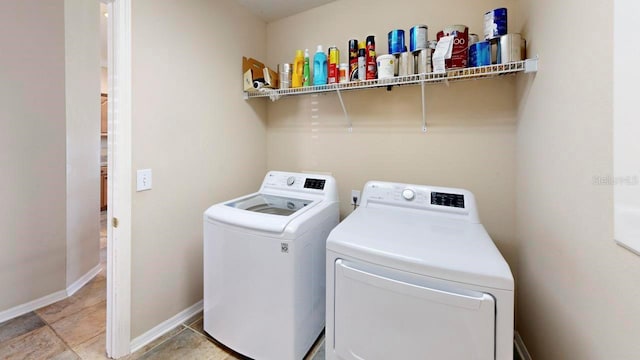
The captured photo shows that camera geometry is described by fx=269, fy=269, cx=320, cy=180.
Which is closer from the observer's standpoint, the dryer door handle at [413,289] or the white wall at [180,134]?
the dryer door handle at [413,289]

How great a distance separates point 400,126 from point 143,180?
1.71 meters

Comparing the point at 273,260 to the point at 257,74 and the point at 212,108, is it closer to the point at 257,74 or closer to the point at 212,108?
the point at 212,108

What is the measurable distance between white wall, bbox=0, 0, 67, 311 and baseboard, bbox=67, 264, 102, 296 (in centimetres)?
11

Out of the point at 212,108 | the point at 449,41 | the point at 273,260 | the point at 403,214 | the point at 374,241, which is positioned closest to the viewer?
the point at 374,241

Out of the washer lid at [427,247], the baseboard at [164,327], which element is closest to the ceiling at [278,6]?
the washer lid at [427,247]

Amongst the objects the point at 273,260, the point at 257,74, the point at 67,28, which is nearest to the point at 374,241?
the point at 273,260

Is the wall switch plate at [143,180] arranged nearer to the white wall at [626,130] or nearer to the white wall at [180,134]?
the white wall at [180,134]

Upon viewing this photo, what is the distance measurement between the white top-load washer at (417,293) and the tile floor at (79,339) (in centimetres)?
62

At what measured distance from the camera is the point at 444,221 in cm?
147

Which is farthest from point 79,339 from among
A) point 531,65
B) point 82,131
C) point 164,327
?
point 531,65

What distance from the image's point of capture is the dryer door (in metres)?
0.93

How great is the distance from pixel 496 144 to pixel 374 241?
3.66 feet

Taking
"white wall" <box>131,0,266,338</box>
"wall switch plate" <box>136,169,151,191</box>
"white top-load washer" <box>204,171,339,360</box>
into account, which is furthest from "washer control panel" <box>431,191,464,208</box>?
"wall switch plate" <box>136,169,151,191</box>

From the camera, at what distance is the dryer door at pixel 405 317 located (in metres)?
0.93
